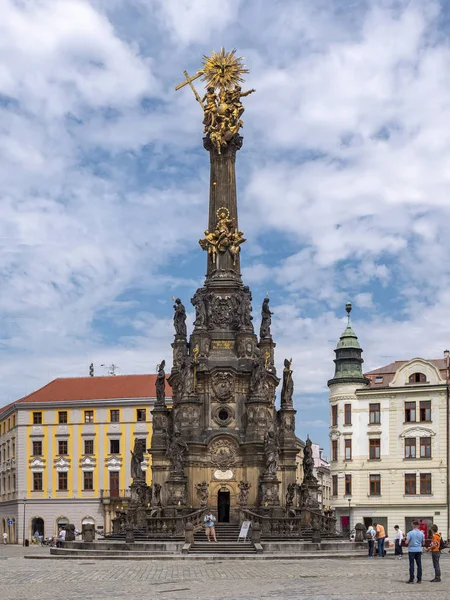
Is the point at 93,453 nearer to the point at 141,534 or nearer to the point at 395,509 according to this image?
the point at 395,509

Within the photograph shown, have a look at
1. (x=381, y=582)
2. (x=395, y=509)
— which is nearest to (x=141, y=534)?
(x=381, y=582)

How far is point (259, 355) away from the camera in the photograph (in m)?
55.3

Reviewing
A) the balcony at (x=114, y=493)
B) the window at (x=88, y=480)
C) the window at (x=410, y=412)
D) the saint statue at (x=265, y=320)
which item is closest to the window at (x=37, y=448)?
the window at (x=88, y=480)

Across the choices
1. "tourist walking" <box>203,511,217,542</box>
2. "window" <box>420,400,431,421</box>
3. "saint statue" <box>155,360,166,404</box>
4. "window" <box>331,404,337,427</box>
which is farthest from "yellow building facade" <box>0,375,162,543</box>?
"tourist walking" <box>203,511,217,542</box>

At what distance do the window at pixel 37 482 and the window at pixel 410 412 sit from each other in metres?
35.4

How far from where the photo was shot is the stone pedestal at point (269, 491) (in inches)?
2018

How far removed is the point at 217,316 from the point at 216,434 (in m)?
6.93

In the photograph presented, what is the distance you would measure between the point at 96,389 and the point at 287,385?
4254cm

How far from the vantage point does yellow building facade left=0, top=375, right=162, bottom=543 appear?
298 ft

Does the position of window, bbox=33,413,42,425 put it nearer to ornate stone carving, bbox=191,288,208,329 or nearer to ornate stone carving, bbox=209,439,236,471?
ornate stone carving, bbox=191,288,208,329

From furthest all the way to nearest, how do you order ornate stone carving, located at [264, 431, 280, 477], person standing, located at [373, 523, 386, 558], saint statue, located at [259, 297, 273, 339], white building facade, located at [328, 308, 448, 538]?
1. white building facade, located at [328, 308, 448, 538]
2. saint statue, located at [259, 297, 273, 339]
3. ornate stone carving, located at [264, 431, 280, 477]
4. person standing, located at [373, 523, 386, 558]

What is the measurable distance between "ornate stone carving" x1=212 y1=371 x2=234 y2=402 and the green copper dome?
86.3 ft

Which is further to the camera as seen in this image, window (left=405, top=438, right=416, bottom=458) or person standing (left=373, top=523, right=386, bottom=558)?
window (left=405, top=438, right=416, bottom=458)

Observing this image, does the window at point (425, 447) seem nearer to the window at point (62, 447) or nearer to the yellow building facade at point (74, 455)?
the yellow building facade at point (74, 455)
